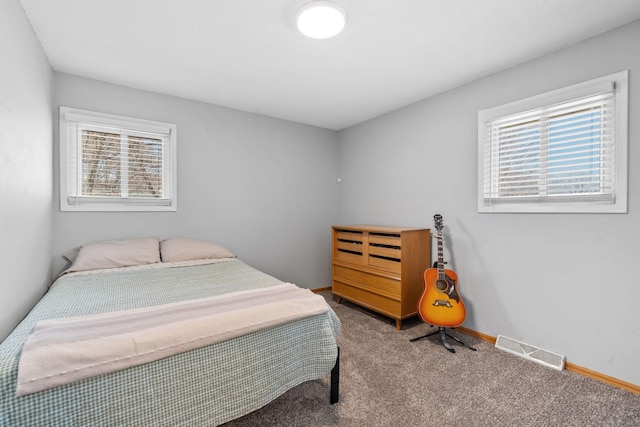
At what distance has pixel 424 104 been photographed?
3.12 metres

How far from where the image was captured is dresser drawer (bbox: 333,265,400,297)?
2.84 m

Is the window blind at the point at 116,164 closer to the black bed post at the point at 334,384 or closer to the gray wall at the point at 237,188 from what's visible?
the gray wall at the point at 237,188

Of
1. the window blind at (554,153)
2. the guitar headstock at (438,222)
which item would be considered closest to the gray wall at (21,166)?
the guitar headstock at (438,222)

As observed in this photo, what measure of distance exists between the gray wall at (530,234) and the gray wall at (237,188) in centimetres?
114

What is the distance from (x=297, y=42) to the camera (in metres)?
2.08

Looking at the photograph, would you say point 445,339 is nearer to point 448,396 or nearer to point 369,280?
point 448,396

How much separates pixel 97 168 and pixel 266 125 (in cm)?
188

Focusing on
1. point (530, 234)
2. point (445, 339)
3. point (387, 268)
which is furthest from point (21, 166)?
point (530, 234)

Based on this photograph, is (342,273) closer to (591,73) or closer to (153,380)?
→ (153,380)

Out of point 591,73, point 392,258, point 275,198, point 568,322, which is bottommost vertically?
point 568,322

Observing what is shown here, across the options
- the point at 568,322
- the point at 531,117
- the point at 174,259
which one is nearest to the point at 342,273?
the point at 174,259

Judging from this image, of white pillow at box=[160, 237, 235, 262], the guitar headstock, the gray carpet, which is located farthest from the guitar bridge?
white pillow at box=[160, 237, 235, 262]

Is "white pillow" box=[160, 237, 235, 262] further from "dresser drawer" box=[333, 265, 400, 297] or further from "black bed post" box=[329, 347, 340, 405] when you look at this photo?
"black bed post" box=[329, 347, 340, 405]

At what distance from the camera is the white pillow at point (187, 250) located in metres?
2.76
